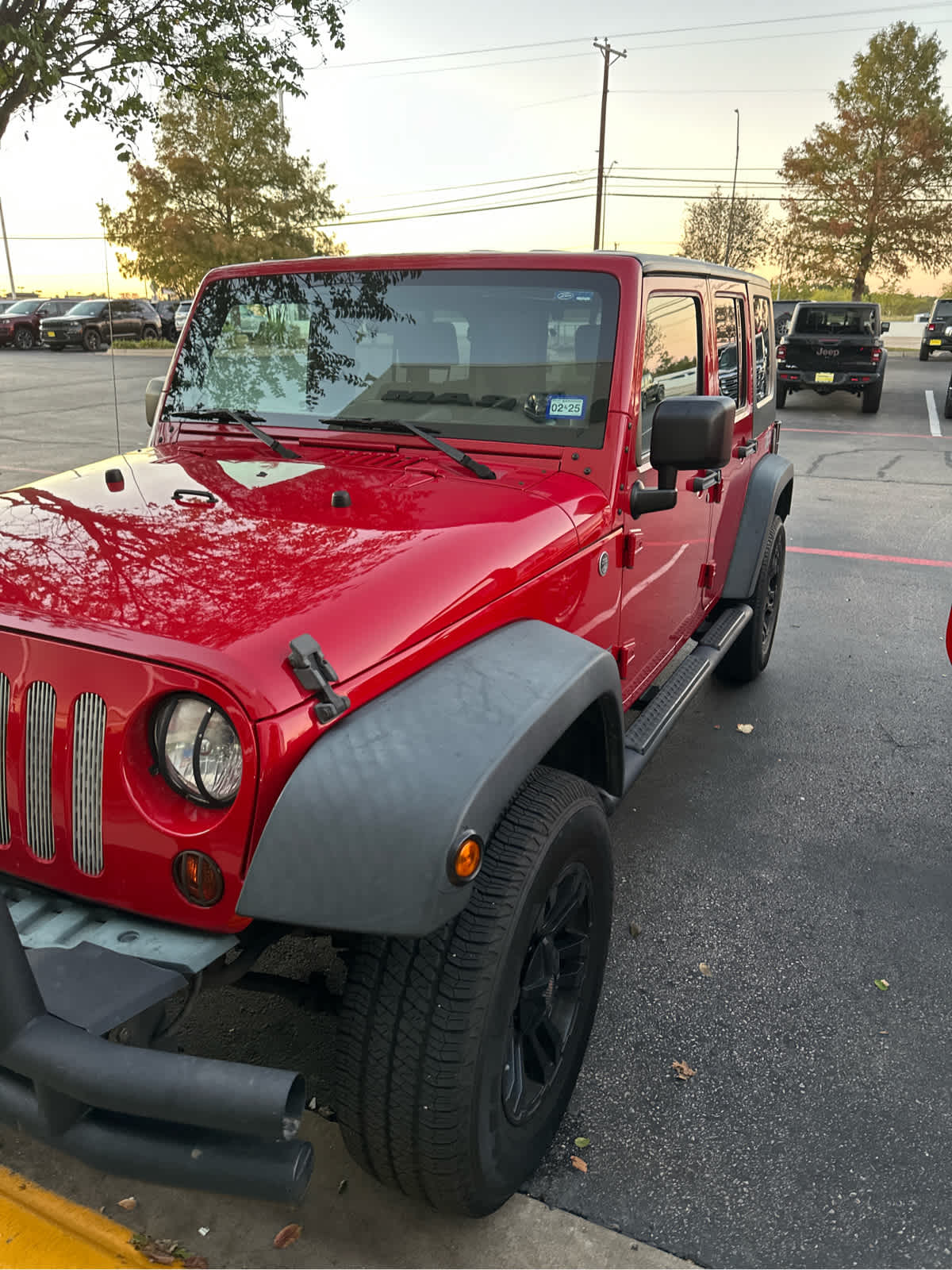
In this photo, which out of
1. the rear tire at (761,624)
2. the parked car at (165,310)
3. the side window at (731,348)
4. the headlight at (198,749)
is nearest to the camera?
the headlight at (198,749)

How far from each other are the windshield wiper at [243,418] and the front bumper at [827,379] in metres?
15.5

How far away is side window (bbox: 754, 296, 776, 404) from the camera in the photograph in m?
4.92

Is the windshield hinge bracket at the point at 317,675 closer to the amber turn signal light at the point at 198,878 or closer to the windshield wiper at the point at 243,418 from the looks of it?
the amber turn signal light at the point at 198,878

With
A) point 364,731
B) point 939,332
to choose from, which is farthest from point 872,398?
point 364,731

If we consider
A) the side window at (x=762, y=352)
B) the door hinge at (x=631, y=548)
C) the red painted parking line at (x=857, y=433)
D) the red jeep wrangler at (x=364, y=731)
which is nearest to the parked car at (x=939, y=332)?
the red painted parking line at (x=857, y=433)

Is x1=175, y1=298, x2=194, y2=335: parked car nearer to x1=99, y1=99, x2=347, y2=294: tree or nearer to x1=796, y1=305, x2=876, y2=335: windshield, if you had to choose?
x1=796, y1=305, x2=876, y2=335: windshield

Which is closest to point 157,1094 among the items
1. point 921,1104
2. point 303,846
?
point 303,846

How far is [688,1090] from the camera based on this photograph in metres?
2.59

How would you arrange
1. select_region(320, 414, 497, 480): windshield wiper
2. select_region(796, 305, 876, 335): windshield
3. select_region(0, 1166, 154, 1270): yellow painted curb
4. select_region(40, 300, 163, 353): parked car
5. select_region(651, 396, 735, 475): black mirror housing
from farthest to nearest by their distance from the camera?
select_region(40, 300, 163, 353): parked car → select_region(796, 305, 876, 335): windshield → select_region(320, 414, 497, 480): windshield wiper → select_region(651, 396, 735, 475): black mirror housing → select_region(0, 1166, 154, 1270): yellow painted curb

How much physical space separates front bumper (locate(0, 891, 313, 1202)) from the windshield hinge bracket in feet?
1.75

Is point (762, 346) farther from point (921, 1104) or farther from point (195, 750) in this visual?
point (195, 750)

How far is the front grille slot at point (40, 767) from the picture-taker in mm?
1868

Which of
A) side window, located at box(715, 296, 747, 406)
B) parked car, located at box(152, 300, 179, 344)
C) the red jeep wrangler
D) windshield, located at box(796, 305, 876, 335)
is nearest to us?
the red jeep wrangler

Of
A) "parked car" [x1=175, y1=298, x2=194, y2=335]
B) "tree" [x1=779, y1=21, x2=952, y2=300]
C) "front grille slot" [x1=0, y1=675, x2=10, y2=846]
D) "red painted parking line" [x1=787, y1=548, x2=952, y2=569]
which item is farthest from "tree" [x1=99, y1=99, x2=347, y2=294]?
"front grille slot" [x1=0, y1=675, x2=10, y2=846]
